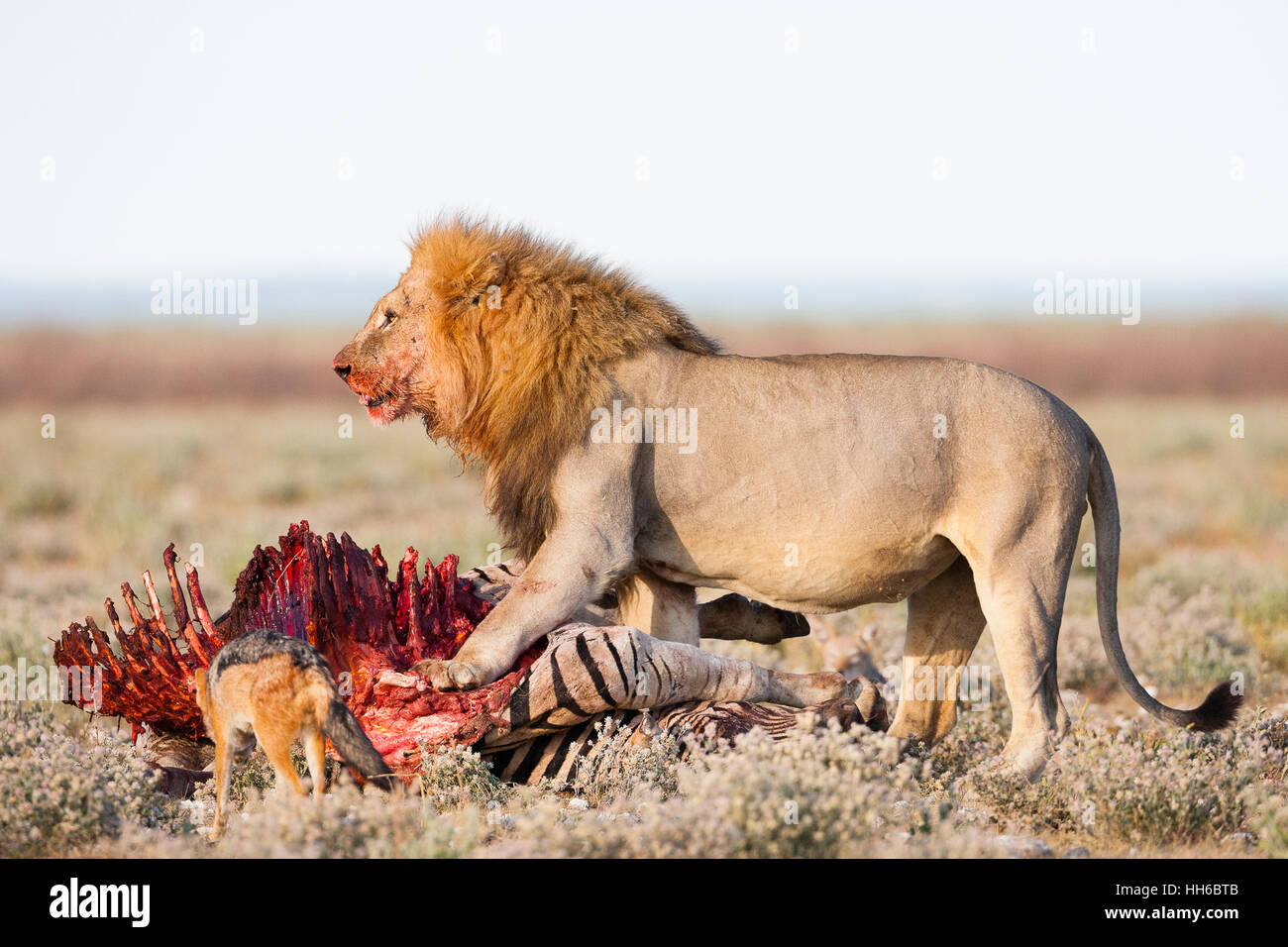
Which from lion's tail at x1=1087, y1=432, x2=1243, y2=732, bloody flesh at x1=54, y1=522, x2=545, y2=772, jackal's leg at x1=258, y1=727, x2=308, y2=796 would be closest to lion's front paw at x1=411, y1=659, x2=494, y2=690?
bloody flesh at x1=54, y1=522, x2=545, y2=772

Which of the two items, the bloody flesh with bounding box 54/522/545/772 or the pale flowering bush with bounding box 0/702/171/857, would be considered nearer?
the pale flowering bush with bounding box 0/702/171/857

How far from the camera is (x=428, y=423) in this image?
6.95 metres

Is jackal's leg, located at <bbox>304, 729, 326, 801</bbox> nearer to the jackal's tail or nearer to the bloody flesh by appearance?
the jackal's tail

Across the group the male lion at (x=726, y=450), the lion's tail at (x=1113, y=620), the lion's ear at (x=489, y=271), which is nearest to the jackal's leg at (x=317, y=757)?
the male lion at (x=726, y=450)

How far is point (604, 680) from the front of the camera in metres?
6.23

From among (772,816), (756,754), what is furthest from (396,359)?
(772,816)

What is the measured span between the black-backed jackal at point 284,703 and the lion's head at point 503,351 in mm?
1358

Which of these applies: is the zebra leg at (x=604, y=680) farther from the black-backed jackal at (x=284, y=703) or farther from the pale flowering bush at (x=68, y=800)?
the pale flowering bush at (x=68, y=800)

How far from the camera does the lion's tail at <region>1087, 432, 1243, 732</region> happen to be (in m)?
6.93

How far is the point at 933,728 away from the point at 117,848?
12.6 feet

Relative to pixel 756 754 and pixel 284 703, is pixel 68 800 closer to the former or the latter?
pixel 284 703

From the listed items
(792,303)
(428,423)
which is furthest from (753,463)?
(792,303)

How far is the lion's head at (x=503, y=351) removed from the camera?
260 inches

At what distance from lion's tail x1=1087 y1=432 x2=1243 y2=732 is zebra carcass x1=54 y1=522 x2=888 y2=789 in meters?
1.45
